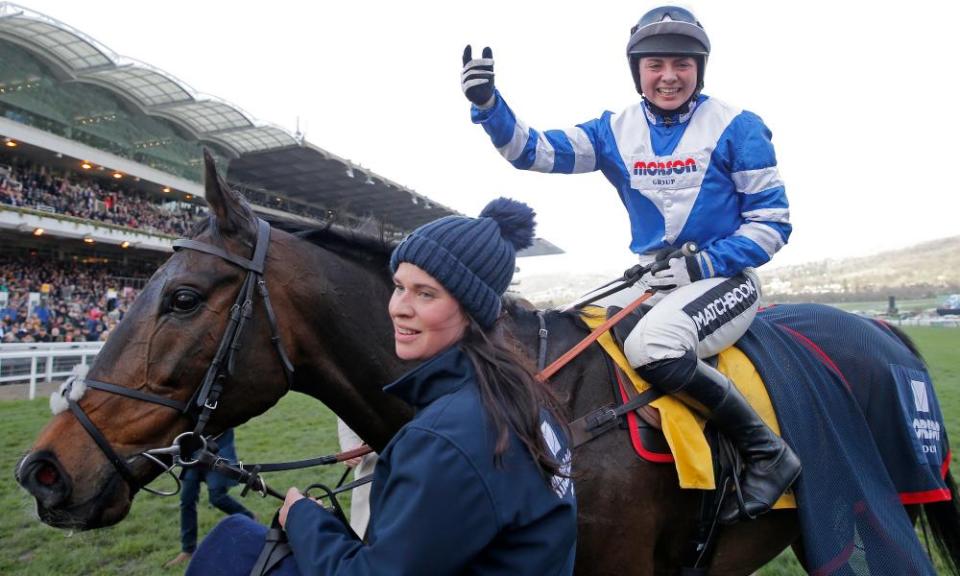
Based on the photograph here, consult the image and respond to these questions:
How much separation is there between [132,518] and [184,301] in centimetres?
416

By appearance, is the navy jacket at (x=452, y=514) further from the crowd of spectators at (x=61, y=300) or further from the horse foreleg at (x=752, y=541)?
the crowd of spectators at (x=61, y=300)

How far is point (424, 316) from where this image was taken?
1302 mm

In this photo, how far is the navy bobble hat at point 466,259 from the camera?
51.1 inches

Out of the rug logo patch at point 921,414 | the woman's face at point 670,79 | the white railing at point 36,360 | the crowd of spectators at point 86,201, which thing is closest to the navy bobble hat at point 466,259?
the woman's face at point 670,79

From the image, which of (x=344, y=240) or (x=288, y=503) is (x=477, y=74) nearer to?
(x=344, y=240)

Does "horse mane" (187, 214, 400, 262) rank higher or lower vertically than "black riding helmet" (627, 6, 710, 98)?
lower

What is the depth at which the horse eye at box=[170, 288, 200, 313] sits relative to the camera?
1.98 m

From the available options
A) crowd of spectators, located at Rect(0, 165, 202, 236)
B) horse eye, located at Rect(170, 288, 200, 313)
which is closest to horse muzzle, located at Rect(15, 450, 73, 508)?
horse eye, located at Rect(170, 288, 200, 313)

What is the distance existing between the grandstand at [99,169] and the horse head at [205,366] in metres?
17.4

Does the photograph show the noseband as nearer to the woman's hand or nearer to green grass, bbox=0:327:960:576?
green grass, bbox=0:327:960:576

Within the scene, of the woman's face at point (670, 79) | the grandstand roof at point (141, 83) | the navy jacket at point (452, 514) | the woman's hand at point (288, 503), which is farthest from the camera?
the grandstand roof at point (141, 83)

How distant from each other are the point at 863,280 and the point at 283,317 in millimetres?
94454

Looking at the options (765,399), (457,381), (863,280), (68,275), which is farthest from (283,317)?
(863,280)

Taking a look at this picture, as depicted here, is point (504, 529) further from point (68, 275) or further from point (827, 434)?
point (68, 275)
